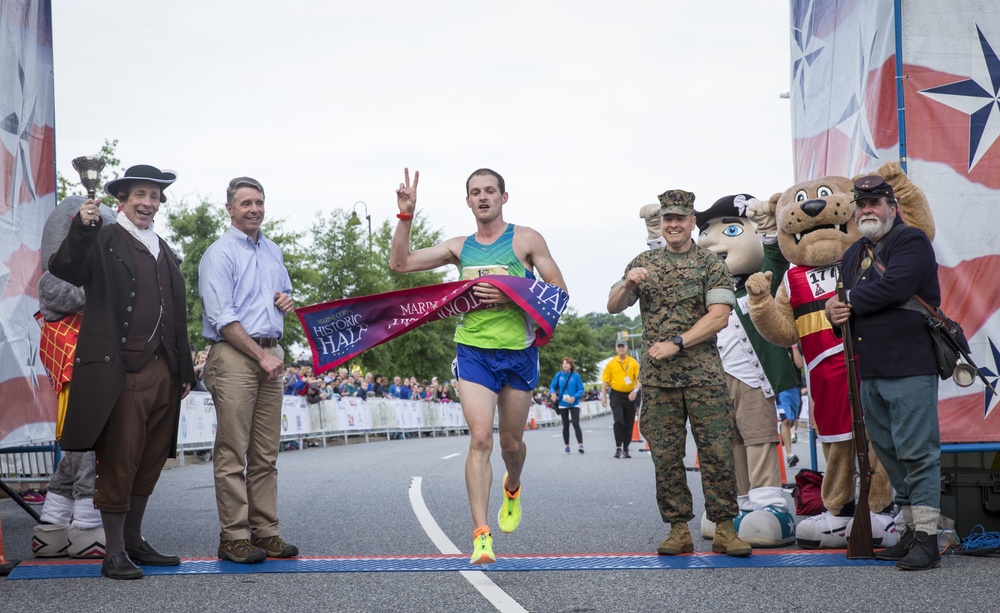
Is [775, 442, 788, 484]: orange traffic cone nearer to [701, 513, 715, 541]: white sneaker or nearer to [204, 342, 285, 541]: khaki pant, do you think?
[701, 513, 715, 541]: white sneaker

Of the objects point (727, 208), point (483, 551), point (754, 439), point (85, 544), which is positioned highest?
point (727, 208)

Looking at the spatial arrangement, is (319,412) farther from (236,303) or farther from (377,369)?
(377,369)

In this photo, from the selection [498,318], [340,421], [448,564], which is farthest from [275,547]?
[340,421]

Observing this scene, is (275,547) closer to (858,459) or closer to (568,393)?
(858,459)

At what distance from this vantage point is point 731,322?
803 centimetres

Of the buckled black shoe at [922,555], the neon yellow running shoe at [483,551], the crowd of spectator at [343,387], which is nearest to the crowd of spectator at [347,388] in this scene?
the crowd of spectator at [343,387]

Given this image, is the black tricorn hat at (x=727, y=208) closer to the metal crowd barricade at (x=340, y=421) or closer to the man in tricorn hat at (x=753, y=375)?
the man in tricorn hat at (x=753, y=375)

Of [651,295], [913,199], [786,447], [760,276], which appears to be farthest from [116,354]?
[786,447]

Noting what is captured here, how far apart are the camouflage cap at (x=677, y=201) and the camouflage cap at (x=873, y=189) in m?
1.00

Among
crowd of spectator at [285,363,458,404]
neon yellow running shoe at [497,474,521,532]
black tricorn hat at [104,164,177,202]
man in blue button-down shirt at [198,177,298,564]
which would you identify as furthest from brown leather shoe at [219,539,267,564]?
crowd of spectator at [285,363,458,404]

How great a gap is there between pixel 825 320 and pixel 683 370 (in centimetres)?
111

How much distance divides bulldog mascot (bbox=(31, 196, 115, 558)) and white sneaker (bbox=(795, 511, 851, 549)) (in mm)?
4561

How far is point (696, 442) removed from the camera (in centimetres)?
679

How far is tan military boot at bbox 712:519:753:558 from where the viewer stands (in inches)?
261
